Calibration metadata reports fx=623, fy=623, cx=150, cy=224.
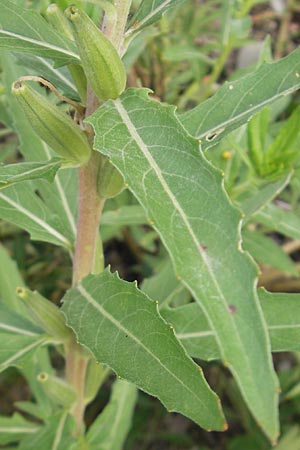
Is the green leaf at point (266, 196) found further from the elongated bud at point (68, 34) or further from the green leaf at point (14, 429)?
the green leaf at point (14, 429)

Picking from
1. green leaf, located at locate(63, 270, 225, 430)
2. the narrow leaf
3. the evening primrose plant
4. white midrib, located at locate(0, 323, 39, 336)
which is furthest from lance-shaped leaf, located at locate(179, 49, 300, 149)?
the narrow leaf

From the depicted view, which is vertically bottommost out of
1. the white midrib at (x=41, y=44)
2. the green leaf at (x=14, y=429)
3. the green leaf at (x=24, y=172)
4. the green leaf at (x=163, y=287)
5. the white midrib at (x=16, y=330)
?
the green leaf at (x=14, y=429)

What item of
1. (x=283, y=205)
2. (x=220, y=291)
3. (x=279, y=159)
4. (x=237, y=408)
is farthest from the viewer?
(x=237, y=408)

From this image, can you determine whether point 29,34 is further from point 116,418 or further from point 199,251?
point 116,418

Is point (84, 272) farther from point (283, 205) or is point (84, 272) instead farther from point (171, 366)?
point (283, 205)

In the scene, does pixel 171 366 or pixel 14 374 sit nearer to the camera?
pixel 171 366

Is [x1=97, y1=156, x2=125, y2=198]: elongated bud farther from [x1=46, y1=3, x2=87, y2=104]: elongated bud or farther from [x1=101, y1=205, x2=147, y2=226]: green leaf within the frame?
[x1=101, y1=205, x2=147, y2=226]: green leaf

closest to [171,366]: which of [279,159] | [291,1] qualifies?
[279,159]

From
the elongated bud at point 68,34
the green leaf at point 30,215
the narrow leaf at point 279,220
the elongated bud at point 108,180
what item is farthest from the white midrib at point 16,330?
the narrow leaf at point 279,220
